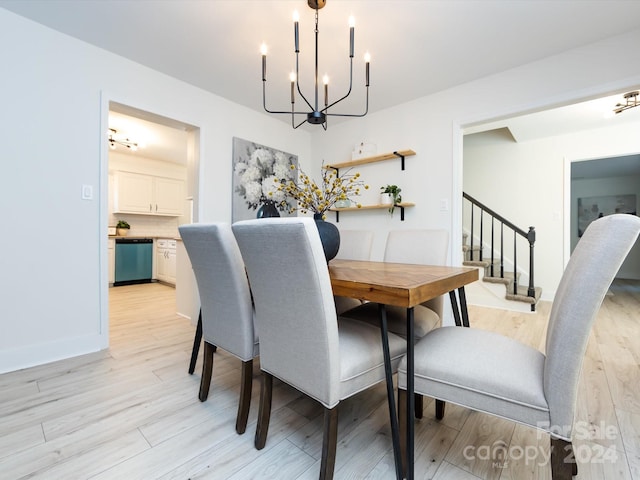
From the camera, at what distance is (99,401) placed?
1.58 m

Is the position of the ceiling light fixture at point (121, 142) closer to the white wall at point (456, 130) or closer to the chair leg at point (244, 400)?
the white wall at point (456, 130)

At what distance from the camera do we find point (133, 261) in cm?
507

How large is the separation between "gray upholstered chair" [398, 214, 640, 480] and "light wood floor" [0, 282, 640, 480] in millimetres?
344

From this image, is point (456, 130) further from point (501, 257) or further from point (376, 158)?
point (501, 257)

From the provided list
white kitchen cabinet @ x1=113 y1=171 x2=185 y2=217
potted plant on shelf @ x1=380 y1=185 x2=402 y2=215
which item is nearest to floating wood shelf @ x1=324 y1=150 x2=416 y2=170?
potted plant on shelf @ x1=380 y1=185 x2=402 y2=215

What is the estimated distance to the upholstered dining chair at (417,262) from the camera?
1575 mm

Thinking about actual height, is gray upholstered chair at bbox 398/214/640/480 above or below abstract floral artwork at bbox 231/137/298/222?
below

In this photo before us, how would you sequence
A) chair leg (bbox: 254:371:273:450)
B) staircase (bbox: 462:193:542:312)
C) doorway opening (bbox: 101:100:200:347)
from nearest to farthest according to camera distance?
chair leg (bbox: 254:371:273:450)
staircase (bbox: 462:193:542:312)
doorway opening (bbox: 101:100:200:347)

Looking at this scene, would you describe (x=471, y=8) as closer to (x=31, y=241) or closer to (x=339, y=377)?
(x=339, y=377)

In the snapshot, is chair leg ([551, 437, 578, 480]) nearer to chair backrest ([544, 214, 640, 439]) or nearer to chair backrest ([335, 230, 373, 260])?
chair backrest ([544, 214, 640, 439])

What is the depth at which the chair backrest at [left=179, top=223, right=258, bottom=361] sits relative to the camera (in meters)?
1.33

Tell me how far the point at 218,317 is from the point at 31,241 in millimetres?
1587

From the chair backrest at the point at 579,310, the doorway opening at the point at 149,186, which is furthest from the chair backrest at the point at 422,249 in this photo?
the doorway opening at the point at 149,186

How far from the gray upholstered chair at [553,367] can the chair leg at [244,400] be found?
75 cm
